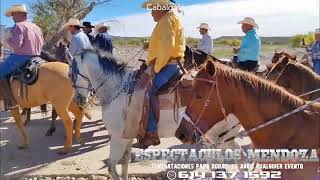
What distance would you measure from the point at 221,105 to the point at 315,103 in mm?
789

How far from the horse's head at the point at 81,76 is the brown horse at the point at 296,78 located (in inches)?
99.3

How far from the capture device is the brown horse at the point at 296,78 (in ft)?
20.9

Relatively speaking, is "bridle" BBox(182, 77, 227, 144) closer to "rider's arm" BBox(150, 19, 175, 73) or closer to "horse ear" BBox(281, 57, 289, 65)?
"rider's arm" BBox(150, 19, 175, 73)

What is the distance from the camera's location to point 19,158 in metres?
7.93

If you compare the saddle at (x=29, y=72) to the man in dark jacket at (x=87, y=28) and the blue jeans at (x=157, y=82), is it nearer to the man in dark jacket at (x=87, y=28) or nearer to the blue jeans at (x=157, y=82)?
the man in dark jacket at (x=87, y=28)

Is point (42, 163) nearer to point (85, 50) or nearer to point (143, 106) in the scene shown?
point (85, 50)

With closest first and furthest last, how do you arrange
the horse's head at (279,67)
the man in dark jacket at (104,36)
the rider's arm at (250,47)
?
1. the horse's head at (279,67)
2. the rider's arm at (250,47)
3. the man in dark jacket at (104,36)

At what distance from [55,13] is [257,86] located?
→ 14163mm

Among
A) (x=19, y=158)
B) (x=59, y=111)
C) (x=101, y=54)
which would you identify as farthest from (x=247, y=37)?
(x=19, y=158)

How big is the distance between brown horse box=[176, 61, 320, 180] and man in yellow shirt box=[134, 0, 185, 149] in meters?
1.44

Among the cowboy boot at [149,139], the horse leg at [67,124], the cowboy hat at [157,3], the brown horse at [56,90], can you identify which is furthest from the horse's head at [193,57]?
the horse leg at [67,124]

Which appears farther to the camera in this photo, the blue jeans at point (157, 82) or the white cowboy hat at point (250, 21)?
the white cowboy hat at point (250, 21)

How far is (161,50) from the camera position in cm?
539

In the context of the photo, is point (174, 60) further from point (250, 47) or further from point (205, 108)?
point (250, 47)
